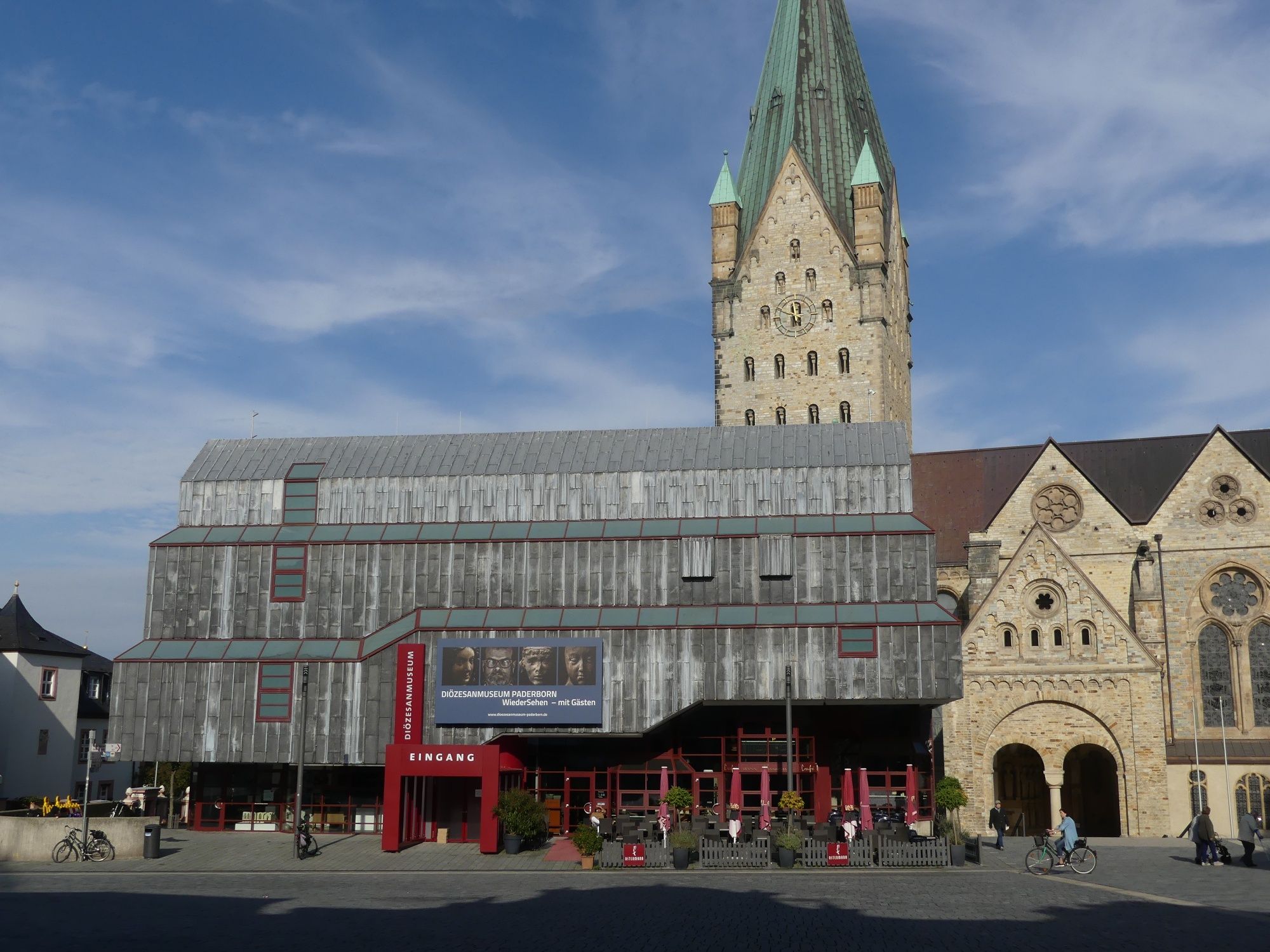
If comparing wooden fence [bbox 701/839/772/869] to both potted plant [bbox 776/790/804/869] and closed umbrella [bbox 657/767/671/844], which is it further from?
closed umbrella [bbox 657/767/671/844]

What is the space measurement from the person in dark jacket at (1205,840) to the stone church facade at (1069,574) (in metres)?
13.5

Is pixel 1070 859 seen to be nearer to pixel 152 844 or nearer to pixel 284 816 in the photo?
pixel 152 844

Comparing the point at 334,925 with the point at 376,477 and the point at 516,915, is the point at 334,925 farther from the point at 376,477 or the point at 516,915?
the point at 376,477

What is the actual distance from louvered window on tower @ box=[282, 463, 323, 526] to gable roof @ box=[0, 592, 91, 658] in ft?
79.0

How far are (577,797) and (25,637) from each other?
34.2m

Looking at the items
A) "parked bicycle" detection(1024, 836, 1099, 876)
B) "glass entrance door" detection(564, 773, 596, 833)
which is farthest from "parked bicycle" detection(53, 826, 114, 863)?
"parked bicycle" detection(1024, 836, 1099, 876)

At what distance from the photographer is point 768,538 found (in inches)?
1746

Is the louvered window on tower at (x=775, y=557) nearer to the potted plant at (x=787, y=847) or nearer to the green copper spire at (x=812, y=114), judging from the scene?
the potted plant at (x=787, y=847)

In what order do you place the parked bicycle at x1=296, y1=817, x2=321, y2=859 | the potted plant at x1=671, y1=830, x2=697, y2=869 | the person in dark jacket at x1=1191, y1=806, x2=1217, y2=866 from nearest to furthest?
the potted plant at x1=671, y1=830, x2=697, y2=869, the person in dark jacket at x1=1191, y1=806, x2=1217, y2=866, the parked bicycle at x1=296, y1=817, x2=321, y2=859

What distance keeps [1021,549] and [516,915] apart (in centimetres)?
3186

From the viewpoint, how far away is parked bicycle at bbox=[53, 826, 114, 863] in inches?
1393

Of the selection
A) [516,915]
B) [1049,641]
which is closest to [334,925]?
[516,915]

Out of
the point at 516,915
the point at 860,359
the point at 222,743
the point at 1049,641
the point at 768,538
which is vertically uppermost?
the point at 860,359

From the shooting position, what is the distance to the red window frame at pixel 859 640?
42562 mm
